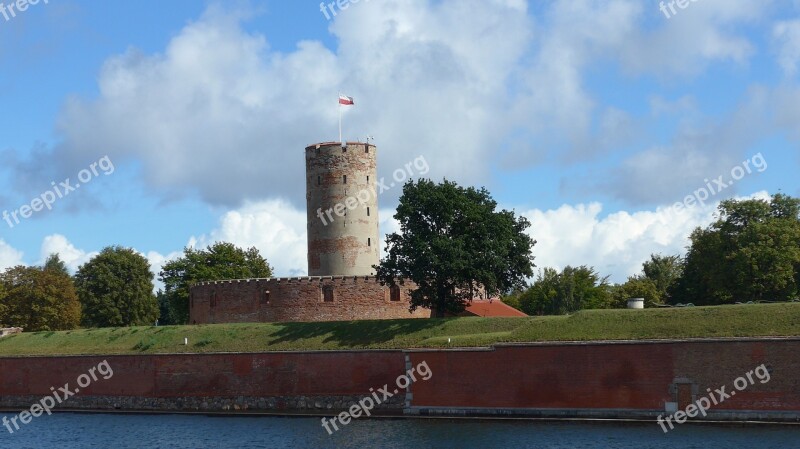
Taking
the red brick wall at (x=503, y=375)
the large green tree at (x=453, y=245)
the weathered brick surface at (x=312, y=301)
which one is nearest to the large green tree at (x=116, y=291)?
the weathered brick surface at (x=312, y=301)

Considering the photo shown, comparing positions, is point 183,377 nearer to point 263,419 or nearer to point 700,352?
point 263,419

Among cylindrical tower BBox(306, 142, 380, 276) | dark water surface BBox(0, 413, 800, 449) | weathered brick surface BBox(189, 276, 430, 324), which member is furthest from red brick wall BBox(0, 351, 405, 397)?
cylindrical tower BBox(306, 142, 380, 276)

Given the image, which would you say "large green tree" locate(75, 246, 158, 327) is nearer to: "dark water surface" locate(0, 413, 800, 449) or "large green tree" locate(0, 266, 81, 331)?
"large green tree" locate(0, 266, 81, 331)

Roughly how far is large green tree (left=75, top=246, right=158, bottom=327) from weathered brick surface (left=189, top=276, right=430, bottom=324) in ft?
52.6

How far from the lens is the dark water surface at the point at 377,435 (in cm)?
3134

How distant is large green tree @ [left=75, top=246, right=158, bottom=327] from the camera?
6775 cm

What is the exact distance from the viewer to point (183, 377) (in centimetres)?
4575

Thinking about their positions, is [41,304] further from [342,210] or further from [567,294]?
[567,294]

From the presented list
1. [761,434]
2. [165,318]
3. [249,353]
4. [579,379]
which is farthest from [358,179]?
[165,318]

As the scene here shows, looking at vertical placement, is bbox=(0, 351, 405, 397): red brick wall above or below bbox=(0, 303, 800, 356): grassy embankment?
below

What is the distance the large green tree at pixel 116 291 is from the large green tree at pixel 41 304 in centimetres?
111

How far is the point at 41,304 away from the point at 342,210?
2367 centimetres

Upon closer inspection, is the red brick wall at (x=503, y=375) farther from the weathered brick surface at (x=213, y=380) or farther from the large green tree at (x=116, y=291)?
the large green tree at (x=116, y=291)

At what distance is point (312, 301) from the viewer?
174ft
